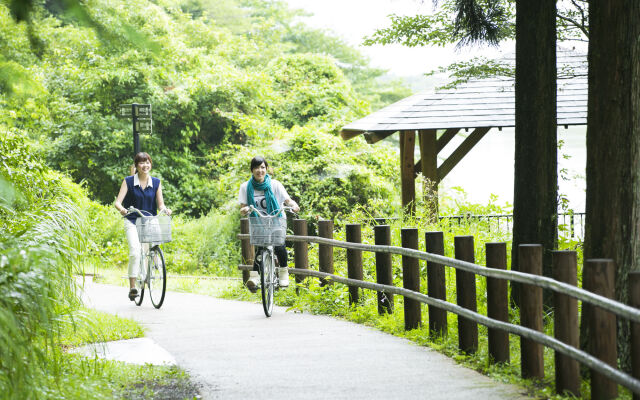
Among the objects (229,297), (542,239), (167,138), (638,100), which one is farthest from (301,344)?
(167,138)

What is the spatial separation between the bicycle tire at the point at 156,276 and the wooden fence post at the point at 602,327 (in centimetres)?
602

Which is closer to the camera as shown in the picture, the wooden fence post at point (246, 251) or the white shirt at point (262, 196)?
the white shirt at point (262, 196)

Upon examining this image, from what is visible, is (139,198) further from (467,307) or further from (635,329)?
(635,329)

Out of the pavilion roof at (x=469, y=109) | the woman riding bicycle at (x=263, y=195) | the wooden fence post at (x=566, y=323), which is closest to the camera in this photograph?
the wooden fence post at (x=566, y=323)

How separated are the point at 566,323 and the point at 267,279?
14.6 ft

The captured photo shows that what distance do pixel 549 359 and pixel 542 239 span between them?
181cm

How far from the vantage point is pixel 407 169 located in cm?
1534

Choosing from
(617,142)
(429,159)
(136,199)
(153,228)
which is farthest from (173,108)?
(617,142)

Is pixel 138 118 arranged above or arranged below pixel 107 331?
above

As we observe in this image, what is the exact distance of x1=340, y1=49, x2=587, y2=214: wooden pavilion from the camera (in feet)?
47.4

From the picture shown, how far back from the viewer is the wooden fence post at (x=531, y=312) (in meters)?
5.41

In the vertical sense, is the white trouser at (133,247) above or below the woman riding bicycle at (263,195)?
below

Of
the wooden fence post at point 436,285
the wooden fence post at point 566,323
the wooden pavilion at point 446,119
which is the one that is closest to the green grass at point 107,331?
the wooden fence post at point 436,285

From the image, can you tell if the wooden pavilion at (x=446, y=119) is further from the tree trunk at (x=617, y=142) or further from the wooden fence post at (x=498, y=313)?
the tree trunk at (x=617, y=142)
